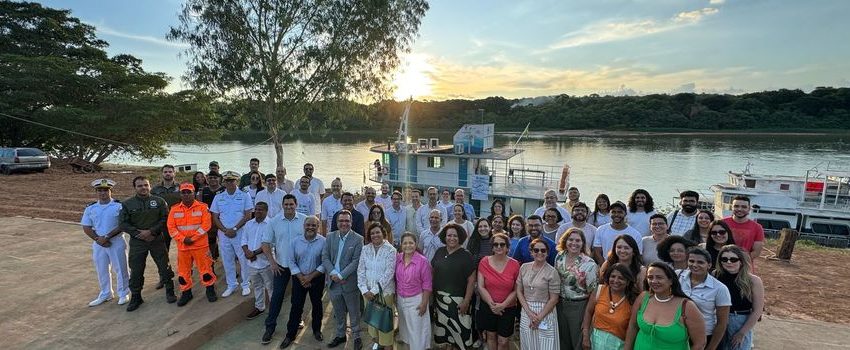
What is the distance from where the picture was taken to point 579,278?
3.34 meters

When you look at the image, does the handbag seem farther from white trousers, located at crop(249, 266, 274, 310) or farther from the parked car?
the parked car

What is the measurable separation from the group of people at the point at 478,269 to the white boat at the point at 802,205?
18.1m

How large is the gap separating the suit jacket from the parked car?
70.8 ft

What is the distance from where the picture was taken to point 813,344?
436cm

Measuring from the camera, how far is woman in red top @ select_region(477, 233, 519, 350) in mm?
3555

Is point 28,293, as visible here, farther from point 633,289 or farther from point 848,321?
point 848,321

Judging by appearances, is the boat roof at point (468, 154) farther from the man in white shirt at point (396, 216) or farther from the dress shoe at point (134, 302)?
the dress shoe at point (134, 302)

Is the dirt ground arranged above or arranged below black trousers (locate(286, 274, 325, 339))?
below

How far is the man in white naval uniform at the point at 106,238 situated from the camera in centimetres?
475

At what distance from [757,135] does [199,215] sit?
95198 mm

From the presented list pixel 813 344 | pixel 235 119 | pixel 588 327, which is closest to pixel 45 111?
pixel 235 119

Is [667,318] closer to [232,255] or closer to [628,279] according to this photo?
[628,279]

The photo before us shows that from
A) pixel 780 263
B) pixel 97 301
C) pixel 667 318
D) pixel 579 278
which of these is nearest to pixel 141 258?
pixel 97 301

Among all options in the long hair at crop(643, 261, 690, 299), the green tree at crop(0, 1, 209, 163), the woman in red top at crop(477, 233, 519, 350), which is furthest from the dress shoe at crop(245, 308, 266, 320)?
the green tree at crop(0, 1, 209, 163)
